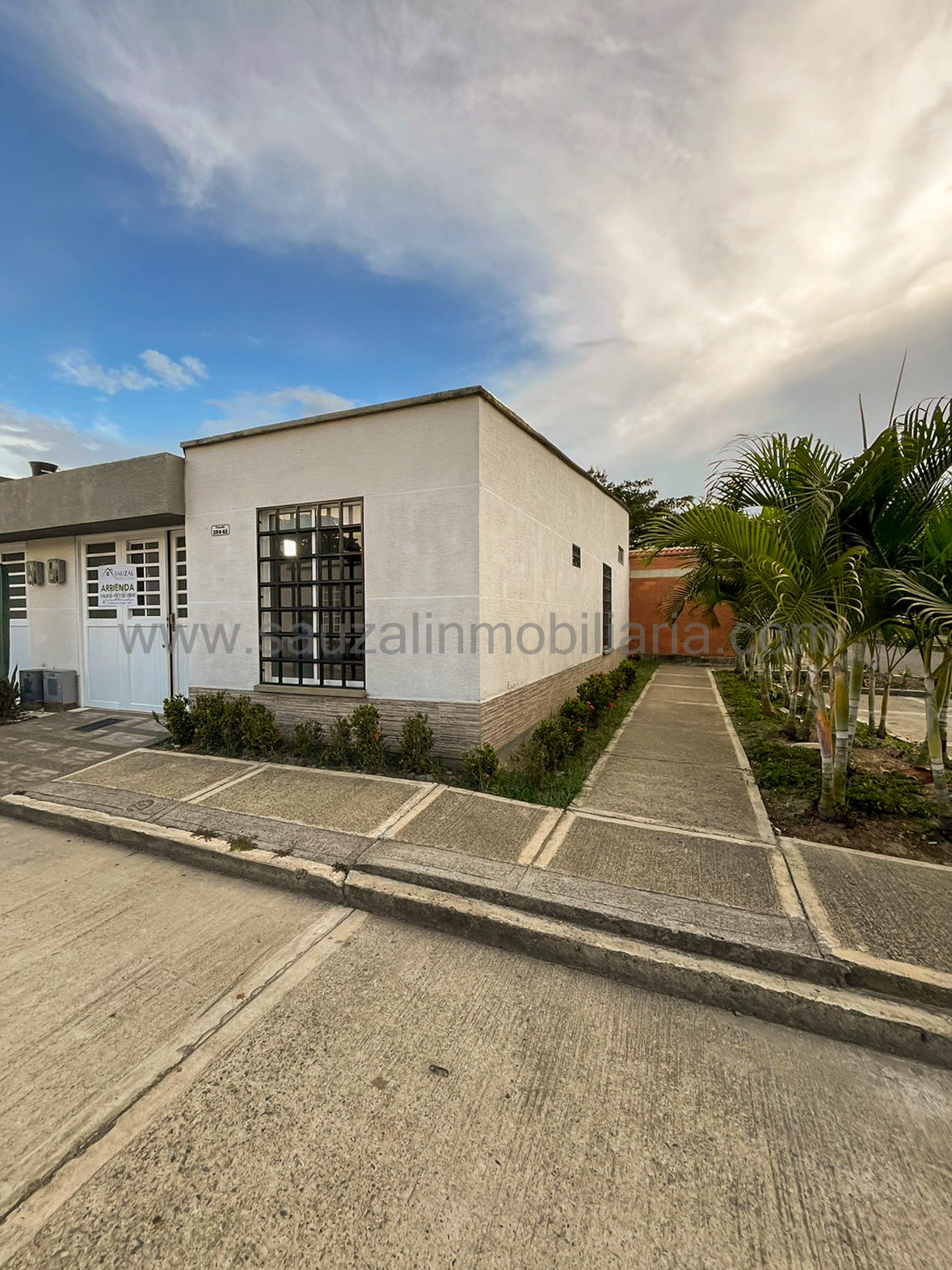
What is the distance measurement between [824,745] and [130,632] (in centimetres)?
832

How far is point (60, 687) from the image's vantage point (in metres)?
7.69

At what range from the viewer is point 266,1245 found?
4.33ft

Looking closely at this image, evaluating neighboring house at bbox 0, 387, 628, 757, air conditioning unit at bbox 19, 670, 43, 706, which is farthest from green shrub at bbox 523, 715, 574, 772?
air conditioning unit at bbox 19, 670, 43, 706

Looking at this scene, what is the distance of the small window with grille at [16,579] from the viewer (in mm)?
8125

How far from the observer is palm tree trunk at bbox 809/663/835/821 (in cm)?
371

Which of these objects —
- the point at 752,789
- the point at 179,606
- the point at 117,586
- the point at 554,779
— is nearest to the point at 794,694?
the point at 752,789

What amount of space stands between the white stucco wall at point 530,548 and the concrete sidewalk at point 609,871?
1.59m

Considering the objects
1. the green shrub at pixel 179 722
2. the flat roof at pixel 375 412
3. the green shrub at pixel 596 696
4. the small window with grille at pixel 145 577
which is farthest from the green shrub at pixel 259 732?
the green shrub at pixel 596 696

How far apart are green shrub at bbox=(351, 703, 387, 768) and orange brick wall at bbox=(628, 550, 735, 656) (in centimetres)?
1176

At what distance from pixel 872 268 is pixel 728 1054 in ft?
26.0

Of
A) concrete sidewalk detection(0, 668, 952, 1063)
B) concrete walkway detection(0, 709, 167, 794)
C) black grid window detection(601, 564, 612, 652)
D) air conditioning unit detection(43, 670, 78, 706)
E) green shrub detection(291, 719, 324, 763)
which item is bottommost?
concrete sidewalk detection(0, 668, 952, 1063)

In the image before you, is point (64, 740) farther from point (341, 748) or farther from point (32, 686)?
point (341, 748)

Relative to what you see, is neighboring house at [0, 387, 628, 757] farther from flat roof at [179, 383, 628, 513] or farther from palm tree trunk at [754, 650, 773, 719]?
palm tree trunk at [754, 650, 773, 719]

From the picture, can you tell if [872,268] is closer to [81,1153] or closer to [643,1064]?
[643,1064]
